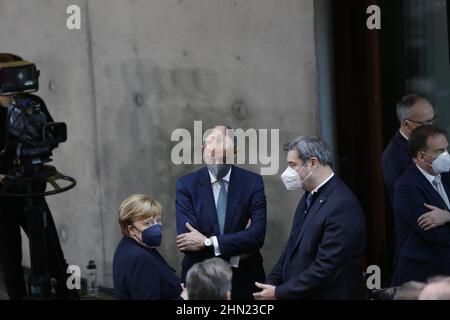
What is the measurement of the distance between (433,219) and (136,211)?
1.80m

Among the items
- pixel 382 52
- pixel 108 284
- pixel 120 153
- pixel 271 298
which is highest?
pixel 382 52

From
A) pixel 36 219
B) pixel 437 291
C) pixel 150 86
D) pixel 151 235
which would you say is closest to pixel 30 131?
pixel 36 219

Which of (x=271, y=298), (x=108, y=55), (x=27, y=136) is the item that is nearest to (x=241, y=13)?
(x=108, y=55)

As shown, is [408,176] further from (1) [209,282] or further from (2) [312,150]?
(1) [209,282]

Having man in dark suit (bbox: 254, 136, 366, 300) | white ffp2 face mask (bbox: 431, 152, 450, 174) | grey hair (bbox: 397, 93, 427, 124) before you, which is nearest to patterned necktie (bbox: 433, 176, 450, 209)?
white ffp2 face mask (bbox: 431, 152, 450, 174)

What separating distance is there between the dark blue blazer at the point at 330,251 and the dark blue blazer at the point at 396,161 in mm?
1072

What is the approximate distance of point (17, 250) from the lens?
7.33 metres

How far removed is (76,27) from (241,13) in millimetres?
1669

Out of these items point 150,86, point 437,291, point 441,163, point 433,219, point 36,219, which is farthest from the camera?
point 150,86

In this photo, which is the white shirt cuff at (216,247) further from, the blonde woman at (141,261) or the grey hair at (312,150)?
the grey hair at (312,150)

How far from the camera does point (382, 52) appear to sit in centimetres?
750

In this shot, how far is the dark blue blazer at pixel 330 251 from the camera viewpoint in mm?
5320

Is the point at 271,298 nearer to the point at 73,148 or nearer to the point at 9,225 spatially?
the point at 9,225
